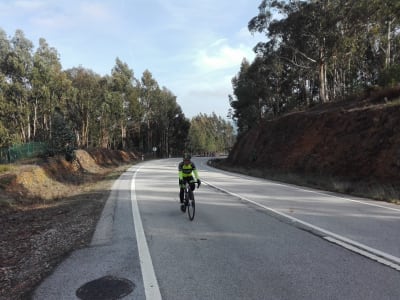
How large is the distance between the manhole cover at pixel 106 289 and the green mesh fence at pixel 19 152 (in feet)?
85.3

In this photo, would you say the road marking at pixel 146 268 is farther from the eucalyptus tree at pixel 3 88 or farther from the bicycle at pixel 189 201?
the eucalyptus tree at pixel 3 88

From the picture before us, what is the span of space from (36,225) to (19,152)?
21997mm

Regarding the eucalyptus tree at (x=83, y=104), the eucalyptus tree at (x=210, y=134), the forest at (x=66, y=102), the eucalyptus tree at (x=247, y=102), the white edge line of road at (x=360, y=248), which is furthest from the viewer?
the eucalyptus tree at (x=210, y=134)

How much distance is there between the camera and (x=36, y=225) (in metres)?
10.0

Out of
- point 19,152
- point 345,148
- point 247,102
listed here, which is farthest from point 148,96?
point 345,148

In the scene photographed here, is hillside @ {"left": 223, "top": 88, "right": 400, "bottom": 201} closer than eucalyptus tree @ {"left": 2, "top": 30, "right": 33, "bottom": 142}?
Yes

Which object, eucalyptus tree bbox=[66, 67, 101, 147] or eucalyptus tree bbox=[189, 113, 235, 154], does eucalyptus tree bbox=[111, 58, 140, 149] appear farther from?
eucalyptus tree bbox=[189, 113, 235, 154]

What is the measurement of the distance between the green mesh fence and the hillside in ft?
62.8

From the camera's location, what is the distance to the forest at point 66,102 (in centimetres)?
3959

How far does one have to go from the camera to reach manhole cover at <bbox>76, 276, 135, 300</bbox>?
445 centimetres

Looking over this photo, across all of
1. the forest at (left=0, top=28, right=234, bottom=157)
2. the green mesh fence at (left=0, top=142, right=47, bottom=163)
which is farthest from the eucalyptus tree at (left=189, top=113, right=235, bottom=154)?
the green mesh fence at (left=0, top=142, right=47, bottom=163)

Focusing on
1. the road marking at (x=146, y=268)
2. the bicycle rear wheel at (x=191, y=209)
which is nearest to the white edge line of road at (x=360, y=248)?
the bicycle rear wheel at (x=191, y=209)

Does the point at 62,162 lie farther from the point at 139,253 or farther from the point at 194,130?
the point at 194,130

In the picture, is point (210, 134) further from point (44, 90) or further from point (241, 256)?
point (241, 256)
